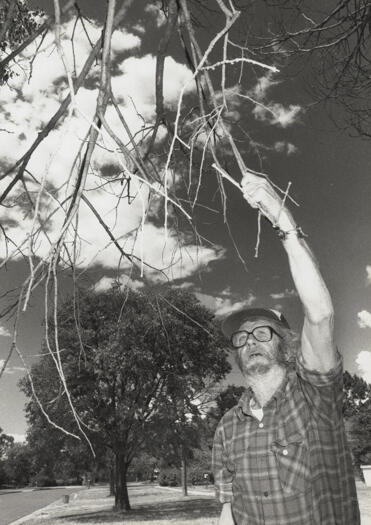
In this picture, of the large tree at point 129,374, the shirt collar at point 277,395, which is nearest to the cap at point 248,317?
the shirt collar at point 277,395

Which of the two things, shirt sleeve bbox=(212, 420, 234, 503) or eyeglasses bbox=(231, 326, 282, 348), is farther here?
eyeglasses bbox=(231, 326, 282, 348)

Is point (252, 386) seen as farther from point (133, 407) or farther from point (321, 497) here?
point (133, 407)

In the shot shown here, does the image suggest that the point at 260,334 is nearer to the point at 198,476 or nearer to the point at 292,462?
the point at 292,462

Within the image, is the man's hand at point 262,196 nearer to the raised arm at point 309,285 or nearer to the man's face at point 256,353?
the raised arm at point 309,285

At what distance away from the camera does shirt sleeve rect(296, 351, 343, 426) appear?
160cm

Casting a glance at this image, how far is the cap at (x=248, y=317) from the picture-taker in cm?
210

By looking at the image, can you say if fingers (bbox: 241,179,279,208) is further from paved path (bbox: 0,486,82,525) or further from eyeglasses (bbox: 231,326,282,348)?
paved path (bbox: 0,486,82,525)

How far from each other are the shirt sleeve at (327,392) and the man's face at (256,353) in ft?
1.03

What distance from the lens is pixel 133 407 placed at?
1684 centimetres

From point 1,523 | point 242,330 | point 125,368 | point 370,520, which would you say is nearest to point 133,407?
point 125,368

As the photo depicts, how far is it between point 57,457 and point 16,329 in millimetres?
18559

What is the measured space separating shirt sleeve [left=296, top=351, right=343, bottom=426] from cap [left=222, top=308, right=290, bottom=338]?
0.46 metres

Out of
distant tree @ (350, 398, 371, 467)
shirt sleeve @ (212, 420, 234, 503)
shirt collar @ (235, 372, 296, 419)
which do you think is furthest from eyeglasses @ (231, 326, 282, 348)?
distant tree @ (350, 398, 371, 467)

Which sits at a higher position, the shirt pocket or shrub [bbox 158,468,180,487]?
the shirt pocket
